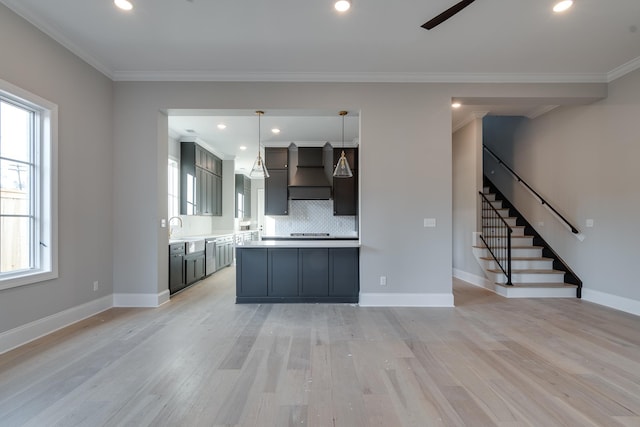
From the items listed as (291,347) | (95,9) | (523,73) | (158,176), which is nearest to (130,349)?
(291,347)

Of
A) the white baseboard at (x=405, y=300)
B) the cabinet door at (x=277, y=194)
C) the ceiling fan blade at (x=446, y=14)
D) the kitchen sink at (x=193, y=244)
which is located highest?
the ceiling fan blade at (x=446, y=14)

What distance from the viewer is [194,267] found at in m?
5.36

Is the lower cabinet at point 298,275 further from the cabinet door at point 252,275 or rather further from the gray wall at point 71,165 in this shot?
the gray wall at point 71,165

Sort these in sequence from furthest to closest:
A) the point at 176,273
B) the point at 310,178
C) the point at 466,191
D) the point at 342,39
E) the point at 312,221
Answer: the point at 312,221, the point at 310,178, the point at 466,191, the point at 176,273, the point at 342,39

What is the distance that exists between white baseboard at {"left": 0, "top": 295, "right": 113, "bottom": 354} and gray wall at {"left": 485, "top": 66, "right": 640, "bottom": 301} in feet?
22.3

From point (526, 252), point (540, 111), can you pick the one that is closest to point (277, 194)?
point (526, 252)

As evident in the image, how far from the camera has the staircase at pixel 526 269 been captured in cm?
Result: 451

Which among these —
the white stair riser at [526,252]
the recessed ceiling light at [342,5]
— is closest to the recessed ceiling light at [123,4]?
the recessed ceiling light at [342,5]

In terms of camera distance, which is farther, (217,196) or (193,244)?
(217,196)

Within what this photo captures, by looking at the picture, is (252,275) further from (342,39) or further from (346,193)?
(346,193)

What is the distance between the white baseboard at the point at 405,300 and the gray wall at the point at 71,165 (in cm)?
348

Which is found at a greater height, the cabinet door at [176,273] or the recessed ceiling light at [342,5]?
the recessed ceiling light at [342,5]

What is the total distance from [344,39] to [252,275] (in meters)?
3.21

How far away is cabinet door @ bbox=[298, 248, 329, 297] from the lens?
4.18 metres
